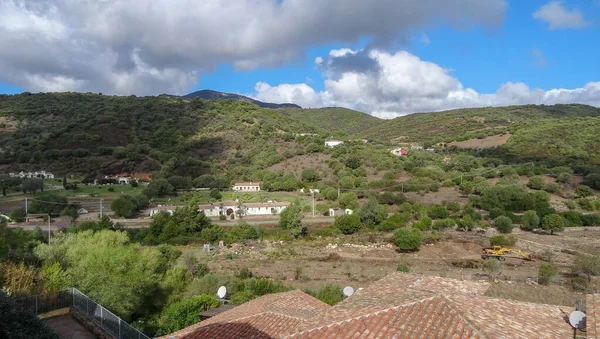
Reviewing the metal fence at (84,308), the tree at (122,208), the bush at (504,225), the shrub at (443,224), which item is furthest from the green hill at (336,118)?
the metal fence at (84,308)

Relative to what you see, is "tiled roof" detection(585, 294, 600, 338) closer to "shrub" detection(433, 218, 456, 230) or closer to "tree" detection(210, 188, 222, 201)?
"shrub" detection(433, 218, 456, 230)

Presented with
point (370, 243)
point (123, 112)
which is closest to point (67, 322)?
point (370, 243)

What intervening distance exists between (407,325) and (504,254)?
2745 cm

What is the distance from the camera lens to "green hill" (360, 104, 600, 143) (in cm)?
9023

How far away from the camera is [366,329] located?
542cm

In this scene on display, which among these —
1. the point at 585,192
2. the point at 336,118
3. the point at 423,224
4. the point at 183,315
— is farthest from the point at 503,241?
the point at 336,118

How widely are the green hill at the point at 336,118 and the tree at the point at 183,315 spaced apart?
111m

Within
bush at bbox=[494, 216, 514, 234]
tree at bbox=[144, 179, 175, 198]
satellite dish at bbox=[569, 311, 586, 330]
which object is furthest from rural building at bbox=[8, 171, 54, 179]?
satellite dish at bbox=[569, 311, 586, 330]

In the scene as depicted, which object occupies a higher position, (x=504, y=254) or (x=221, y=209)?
(x=221, y=209)

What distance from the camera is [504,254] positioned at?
94.4 feet

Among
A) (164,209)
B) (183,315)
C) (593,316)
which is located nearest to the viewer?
(593,316)

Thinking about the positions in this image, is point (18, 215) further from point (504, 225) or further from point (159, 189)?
point (504, 225)

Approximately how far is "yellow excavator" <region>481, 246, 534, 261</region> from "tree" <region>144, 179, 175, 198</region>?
111 feet

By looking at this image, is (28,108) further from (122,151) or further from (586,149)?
(586,149)
